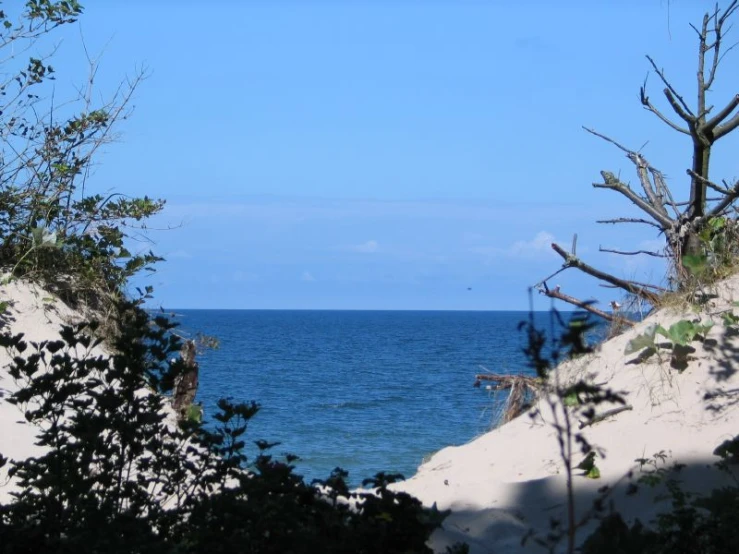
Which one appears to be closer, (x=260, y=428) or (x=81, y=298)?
(x=81, y=298)

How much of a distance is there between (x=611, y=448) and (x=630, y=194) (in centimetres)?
328

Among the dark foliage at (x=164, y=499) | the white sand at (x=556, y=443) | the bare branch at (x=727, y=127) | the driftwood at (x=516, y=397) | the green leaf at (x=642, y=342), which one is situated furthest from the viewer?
the driftwood at (x=516, y=397)

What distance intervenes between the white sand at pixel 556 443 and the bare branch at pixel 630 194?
117cm

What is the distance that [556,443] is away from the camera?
295 inches

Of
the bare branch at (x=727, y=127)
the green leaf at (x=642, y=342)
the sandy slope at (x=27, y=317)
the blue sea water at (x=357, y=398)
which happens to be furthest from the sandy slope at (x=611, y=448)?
the sandy slope at (x=27, y=317)

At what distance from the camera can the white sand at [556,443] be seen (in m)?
5.83

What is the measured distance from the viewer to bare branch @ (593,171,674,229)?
9.17m

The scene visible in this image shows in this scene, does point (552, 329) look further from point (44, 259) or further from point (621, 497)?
point (44, 259)

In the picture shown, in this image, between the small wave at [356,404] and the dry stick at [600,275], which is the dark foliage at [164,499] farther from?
the small wave at [356,404]

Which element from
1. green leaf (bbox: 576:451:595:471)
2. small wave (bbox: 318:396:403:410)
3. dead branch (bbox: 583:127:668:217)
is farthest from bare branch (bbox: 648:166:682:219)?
small wave (bbox: 318:396:403:410)

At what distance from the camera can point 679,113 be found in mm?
8617

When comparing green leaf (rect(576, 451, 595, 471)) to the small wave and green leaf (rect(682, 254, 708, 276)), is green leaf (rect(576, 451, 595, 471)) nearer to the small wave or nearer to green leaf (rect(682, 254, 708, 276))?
green leaf (rect(682, 254, 708, 276))

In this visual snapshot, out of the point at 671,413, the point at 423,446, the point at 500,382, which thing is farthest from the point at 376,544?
the point at 423,446

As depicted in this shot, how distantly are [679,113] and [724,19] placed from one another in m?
1.02
